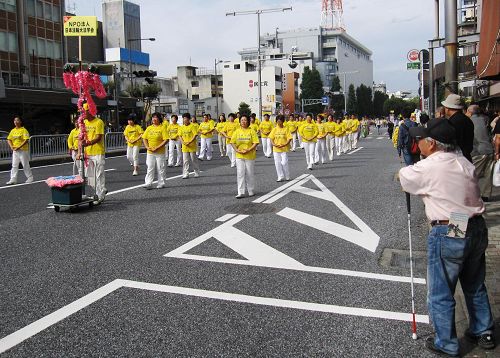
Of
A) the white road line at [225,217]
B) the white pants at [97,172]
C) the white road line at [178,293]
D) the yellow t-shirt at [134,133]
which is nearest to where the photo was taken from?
the white road line at [178,293]

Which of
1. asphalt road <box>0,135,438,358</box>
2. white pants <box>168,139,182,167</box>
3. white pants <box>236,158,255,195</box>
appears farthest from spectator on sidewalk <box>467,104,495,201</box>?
white pants <box>168,139,182,167</box>

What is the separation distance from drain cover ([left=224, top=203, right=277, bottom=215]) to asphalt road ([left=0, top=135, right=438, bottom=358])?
4cm

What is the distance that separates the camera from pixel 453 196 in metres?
3.65

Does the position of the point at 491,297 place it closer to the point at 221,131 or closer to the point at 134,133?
the point at 134,133

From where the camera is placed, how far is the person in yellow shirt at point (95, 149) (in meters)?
10.6

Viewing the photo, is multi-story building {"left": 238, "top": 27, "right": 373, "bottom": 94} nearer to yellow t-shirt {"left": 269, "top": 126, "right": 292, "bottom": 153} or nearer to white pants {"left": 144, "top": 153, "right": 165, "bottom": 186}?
yellow t-shirt {"left": 269, "top": 126, "right": 292, "bottom": 153}

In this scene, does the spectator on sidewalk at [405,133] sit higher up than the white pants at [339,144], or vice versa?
the spectator on sidewalk at [405,133]

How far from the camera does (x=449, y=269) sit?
370 cm

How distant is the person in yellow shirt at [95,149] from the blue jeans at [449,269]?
27.0ft

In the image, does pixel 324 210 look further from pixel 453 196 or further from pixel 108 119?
pixel 108 119

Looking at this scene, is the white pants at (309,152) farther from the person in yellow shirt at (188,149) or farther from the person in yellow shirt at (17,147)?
the person in yellow shirt at (17,147)

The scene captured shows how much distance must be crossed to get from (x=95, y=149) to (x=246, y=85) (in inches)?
3874

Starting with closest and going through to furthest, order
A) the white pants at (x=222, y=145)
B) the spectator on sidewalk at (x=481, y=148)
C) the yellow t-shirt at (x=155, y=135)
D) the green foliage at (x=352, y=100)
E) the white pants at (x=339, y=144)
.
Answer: the spectator on sidewalk at (x=481, y=148), the yellow t-shirt at (x=155, y=135), the white pants at (x=222, y=145), the white pants at (x=339, y=144), the green foliage at (x=352, y=100)

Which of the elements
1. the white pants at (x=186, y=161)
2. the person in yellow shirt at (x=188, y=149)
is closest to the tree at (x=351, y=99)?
the person in yellow shirt at (x=188, y=149)
